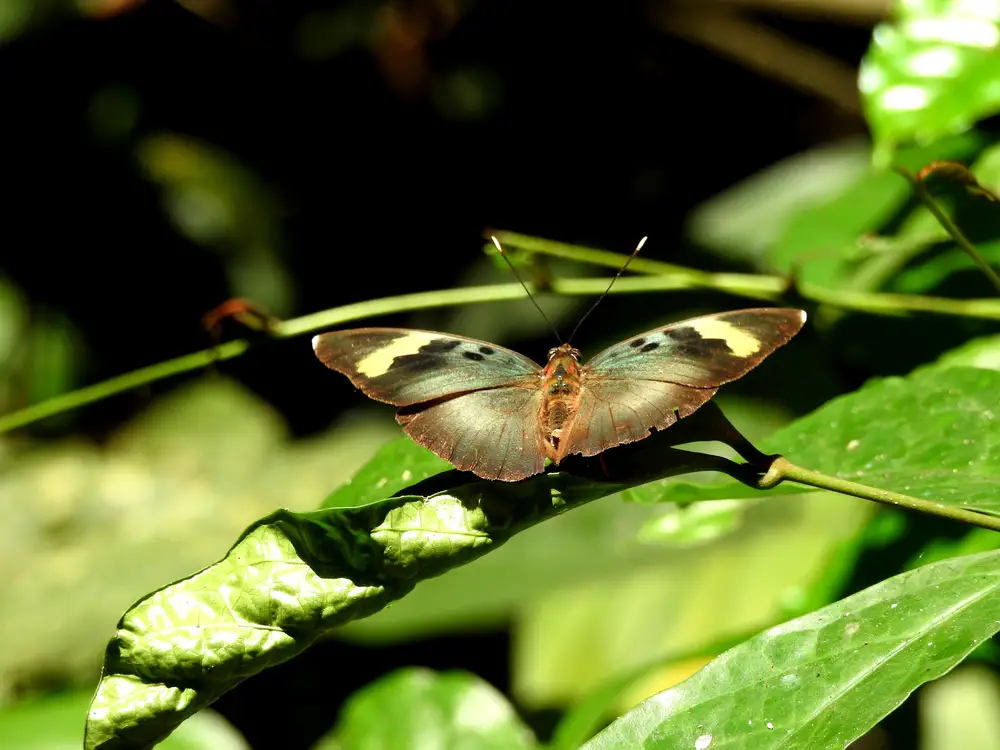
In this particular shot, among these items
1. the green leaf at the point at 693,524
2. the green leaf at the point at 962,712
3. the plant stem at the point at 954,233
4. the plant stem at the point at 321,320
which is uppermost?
the plant stem at the point at 321,320

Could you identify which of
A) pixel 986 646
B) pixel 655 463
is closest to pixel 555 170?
pixel 986 646

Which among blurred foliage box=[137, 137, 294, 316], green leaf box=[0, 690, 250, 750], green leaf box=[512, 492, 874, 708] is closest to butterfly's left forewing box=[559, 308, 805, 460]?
green leaf box=[0, 690, 250, 750]

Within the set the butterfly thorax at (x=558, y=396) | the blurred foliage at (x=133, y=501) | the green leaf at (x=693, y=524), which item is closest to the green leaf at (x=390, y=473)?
the butterfly thorax at (x=558, y=396)

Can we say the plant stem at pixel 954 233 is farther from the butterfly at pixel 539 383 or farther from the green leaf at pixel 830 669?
the green leaf at pixel 830 669

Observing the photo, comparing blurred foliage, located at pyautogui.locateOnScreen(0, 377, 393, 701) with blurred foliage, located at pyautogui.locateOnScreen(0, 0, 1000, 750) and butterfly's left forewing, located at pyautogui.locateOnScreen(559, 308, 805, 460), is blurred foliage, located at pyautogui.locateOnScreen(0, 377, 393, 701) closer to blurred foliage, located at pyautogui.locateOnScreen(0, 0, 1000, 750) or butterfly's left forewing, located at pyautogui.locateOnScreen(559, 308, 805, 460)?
blurred foliage, located at pyautogui.locateOnScreen(0, 0, 1000, 750)

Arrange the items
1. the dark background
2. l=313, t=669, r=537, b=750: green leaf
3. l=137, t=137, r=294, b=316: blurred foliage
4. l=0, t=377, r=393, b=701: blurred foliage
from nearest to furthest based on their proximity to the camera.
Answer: l=313, t=669, r=537, b=750: green leaf → l=0, t=377, r=393, b=701: blurred foliage → the dark background → l=137, t=137, r=294, b=316: blurred foliage

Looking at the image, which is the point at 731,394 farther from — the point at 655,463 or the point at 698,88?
the point at 698,88
